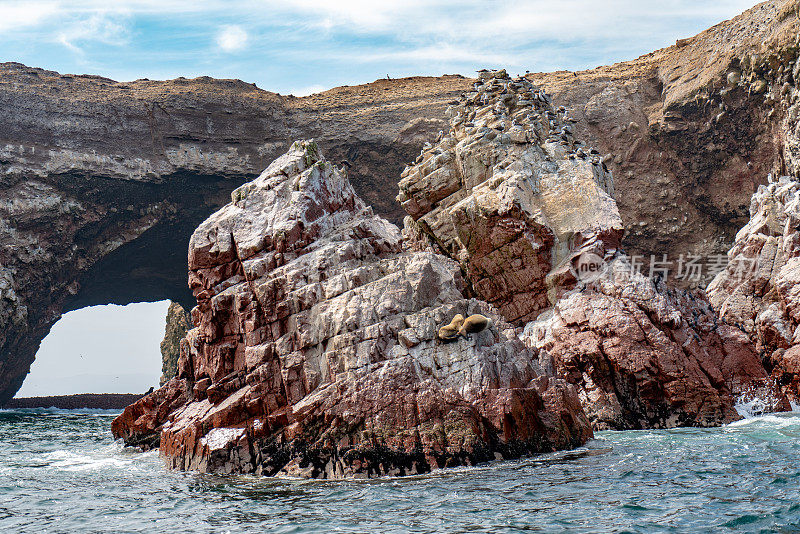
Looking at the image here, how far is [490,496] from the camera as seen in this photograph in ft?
41.9

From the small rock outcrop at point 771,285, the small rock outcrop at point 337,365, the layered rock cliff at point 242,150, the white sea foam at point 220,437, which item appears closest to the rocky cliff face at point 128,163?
the layered rock cliff at point 242,150

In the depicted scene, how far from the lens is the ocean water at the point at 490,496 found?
36.3ft

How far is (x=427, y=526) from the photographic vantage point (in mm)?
11055

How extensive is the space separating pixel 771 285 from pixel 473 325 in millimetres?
17818

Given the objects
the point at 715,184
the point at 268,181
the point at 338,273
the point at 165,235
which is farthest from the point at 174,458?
the point at 715,184

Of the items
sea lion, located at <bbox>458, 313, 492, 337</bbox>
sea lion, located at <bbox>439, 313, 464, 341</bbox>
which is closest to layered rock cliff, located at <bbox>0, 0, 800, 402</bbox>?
sea lion, located at <bbox>458, 313, 492, 337</bbox>

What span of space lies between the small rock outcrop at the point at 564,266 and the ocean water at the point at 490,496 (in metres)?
3.73

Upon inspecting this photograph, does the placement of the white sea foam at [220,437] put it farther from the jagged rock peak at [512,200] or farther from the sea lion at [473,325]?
the jagged rock peak at [512,200]

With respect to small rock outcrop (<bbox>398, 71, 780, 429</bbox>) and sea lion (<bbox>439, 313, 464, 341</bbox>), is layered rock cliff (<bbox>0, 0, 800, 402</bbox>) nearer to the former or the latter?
small rock outcrop (<bbox>398, 71, 780, 429</bbox>)

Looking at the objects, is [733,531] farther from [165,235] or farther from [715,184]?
[165,235]

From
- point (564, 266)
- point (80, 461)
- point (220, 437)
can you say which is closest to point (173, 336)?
point (80, 461)

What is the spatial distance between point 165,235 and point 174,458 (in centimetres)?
4061

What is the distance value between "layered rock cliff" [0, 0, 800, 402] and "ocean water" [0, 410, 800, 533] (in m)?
35.3

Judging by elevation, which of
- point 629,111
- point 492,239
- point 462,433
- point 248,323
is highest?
point 629,111
